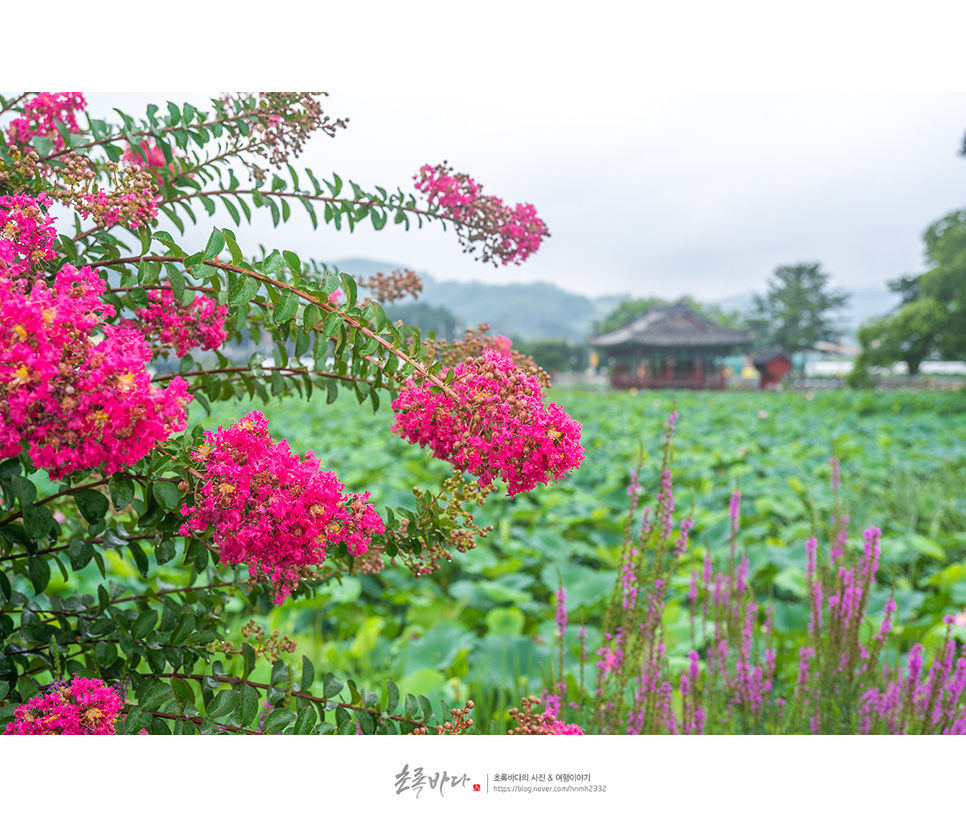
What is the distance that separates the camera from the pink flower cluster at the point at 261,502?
572 mm

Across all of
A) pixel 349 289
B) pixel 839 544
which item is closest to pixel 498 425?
pixel 349 289

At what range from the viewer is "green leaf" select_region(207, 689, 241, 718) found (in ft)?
2.27

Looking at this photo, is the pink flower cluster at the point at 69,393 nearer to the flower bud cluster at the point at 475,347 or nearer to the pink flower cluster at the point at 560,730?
the flower bud cluster at the point at 475,347

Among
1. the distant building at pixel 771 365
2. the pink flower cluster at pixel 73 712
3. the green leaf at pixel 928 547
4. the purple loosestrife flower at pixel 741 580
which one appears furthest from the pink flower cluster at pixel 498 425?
the distant building at pixel 771 365

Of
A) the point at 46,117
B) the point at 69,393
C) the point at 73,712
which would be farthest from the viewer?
the point at 46,117

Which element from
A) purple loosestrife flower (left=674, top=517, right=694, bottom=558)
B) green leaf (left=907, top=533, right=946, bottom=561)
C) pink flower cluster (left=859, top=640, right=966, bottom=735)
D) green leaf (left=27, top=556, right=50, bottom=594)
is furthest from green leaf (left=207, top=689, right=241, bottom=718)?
green leaf (left=907, top=533, right=946, bottom=561)

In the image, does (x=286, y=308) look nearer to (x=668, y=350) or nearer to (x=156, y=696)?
(x=156, y=696)

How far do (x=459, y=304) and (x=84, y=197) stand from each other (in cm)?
78

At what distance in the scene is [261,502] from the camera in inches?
22.7

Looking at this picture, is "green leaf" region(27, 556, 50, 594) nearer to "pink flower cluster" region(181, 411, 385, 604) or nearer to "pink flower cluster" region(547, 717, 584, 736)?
"pink flower cluster" region(181, 411, 385, 604)

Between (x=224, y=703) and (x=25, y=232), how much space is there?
0.55 m

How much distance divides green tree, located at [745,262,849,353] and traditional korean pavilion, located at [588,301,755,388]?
2.57m

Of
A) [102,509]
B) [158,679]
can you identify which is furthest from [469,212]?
[158,679]
